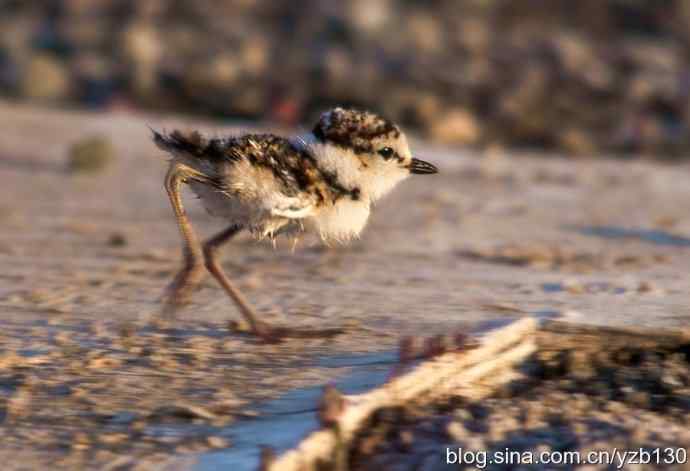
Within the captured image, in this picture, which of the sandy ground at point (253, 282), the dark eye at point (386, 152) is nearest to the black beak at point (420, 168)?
the dark eye at point (386, 152)

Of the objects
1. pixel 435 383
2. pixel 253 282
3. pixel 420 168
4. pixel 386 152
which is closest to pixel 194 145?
pixel 386 152

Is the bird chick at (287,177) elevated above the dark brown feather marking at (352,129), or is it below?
below

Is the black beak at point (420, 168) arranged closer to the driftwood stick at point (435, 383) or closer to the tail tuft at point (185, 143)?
the driftwood stick at point (435, 383)

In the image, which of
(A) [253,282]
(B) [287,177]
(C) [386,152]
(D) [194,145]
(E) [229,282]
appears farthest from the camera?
(A) [253,282]

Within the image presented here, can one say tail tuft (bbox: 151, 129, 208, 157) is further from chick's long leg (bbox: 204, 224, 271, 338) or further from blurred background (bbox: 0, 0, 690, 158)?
blurred background (bbox: 0, 0, 690, 158)

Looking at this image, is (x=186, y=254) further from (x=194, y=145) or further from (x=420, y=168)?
(x=420, y=168)
